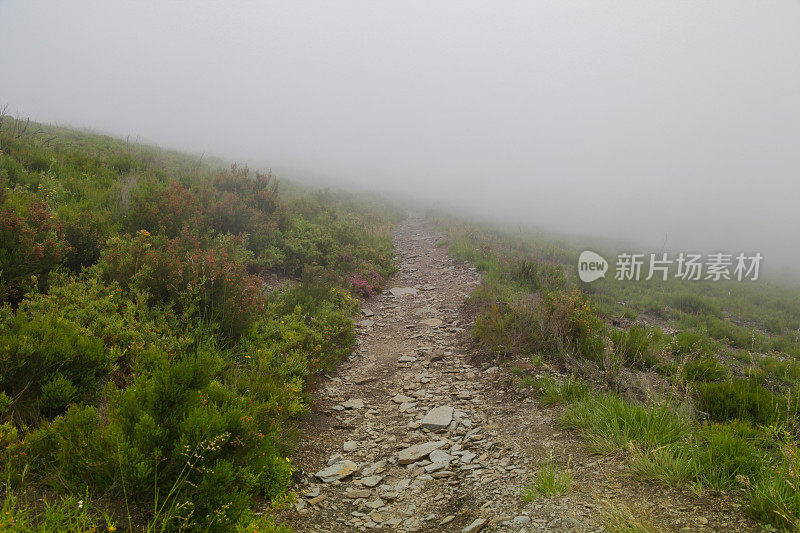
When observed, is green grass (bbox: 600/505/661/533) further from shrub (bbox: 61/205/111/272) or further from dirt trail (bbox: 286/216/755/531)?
shrub (bbox: 61/205/111/272)

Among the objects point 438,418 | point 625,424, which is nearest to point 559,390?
point 625,424

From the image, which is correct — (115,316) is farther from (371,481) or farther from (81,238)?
(371,481)

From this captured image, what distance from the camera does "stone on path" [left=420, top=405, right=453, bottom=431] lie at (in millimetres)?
4879

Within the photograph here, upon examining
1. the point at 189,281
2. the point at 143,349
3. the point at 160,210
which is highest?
the point at 160,210

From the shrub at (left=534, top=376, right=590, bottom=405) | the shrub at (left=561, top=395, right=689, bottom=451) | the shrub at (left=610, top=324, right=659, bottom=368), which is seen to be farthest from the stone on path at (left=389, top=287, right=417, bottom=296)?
the shrub at (left=561, top=395, right=689, bottom=451)

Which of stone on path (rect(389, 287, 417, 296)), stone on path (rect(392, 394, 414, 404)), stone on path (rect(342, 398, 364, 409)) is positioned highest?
stone on path (rect(389, 287, 417, 296))

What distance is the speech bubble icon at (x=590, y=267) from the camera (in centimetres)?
1687

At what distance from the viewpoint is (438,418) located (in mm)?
5035

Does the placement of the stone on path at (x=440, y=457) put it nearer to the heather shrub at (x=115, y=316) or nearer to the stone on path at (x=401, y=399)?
the stone on path at (x=401, y=399)

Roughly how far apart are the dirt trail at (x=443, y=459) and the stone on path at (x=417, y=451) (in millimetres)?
12

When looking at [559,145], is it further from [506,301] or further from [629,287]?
[506,301]
